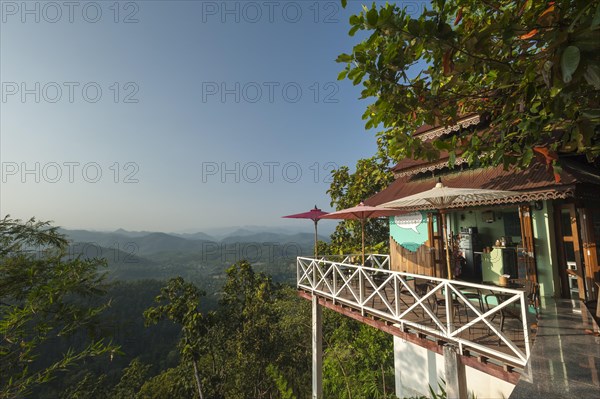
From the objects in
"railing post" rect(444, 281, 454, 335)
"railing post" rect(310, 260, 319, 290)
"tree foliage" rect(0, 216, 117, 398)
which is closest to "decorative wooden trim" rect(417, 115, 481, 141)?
"railing post" rect(444, 281, 454, 335)

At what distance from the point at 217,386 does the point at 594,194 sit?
2163 cm

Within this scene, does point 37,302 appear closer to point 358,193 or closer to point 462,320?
point 462,320

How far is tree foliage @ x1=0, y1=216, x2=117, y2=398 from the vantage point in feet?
18.7

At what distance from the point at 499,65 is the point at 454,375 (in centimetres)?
461

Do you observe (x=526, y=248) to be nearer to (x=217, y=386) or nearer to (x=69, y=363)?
(x=69, y=363)

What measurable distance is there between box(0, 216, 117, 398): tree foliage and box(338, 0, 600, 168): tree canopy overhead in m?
7.18

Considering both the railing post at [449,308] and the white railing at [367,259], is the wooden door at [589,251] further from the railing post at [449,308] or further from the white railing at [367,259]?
the white railing at [367,259]

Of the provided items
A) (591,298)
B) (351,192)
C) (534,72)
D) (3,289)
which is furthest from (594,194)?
(3,289)

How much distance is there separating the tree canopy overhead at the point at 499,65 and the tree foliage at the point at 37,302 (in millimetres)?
7179

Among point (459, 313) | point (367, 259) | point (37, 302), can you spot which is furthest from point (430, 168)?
point (37, 302)

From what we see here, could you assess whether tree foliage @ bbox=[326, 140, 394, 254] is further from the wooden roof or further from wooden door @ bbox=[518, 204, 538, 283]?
wooden door @ bbox=[518, 204, 538, 283]

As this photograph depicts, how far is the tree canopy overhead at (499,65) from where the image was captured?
1923 millimetres

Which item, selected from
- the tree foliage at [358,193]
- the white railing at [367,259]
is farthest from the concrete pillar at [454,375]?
the tree foliage at [358,193]

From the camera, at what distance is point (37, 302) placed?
6.20 metres
